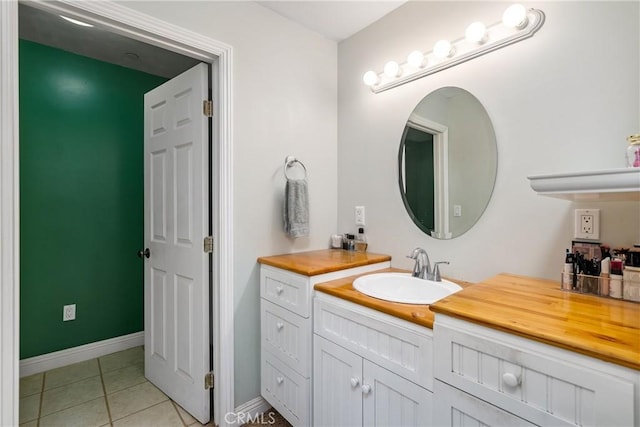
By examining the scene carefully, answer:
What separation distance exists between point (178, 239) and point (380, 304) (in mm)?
1294

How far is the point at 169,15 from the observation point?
1450 mm

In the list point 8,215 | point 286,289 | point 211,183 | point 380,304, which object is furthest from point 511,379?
point 8,215

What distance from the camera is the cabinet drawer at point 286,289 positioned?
1452mm

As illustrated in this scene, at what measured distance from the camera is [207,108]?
167cm

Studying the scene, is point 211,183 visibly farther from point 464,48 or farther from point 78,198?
point 464,48

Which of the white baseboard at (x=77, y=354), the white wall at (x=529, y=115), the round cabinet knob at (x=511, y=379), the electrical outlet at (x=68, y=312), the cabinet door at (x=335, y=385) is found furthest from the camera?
the electrical outlet at (x=68, y=312)

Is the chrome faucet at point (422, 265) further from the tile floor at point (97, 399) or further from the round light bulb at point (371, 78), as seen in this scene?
the tile floor at point (97, 399)

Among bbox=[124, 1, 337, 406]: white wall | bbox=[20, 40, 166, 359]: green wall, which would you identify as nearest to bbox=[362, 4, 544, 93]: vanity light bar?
bbox=[124, 1, 337, 406]: white wall

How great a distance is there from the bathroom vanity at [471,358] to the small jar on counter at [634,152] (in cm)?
45

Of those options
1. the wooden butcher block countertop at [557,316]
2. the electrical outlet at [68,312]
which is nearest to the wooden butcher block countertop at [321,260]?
the wooden butcher block countertop at [557,316]

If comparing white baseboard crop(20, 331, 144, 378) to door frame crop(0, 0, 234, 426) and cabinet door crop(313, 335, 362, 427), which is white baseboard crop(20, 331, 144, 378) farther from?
cabinet door crop(313, 335, 362, 427)

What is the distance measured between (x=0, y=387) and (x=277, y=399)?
1149mm

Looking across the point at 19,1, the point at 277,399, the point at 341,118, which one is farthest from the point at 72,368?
the point at 341,118

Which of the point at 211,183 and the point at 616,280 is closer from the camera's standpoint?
the point at 616,280
